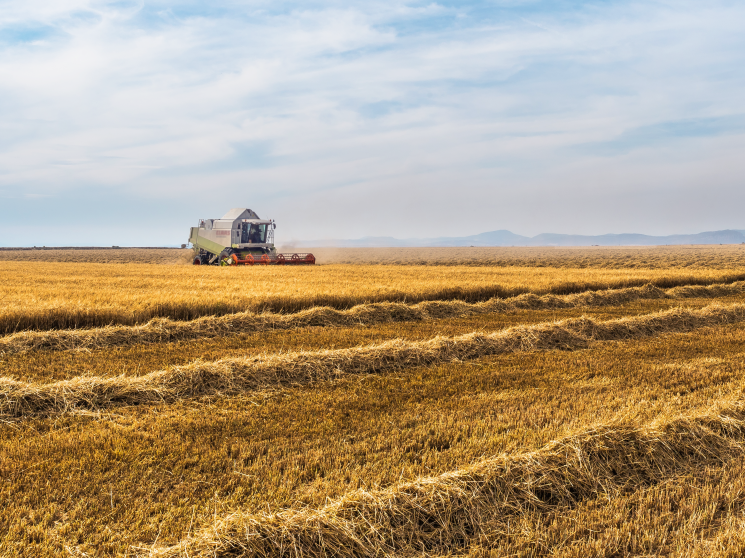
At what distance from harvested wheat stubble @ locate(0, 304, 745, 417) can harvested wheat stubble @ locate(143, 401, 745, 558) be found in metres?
3.20

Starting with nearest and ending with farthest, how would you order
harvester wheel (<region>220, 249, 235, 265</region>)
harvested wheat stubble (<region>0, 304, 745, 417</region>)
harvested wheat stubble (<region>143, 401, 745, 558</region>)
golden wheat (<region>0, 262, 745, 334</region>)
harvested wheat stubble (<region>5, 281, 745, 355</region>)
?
harvested wheat stubble (<region>143, 401, 745, 558</region>) < harvested wheat stubble (<region>0, 304, 745, 417</region>) < harvested wheat stubble (<region>5, 281, 745, 355</region>) < golden wheat (<region>0, 262, 745, 334</region>) < harvester wheel (<region>220, 249, 235, 265</region>)

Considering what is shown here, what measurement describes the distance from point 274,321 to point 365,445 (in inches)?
274

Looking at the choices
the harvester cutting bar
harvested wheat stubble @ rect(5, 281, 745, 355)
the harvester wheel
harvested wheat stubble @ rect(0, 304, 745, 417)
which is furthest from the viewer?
the harvester wheel

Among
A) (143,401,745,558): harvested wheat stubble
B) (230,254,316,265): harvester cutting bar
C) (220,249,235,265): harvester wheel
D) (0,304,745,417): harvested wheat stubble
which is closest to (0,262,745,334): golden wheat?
(0,304,745,417): harvested wheat stubble

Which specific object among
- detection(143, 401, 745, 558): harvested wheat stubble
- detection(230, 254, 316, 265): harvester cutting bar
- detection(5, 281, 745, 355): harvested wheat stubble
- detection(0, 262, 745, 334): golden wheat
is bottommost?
detection(143, 401, 745, 558): harvested wheat stubble

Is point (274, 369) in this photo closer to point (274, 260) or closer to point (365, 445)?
point (365, 445)

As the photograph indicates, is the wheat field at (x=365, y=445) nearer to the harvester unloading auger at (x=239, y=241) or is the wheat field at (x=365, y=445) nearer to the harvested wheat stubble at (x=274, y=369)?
the harvested wheat stubble at (x=274, y=369)

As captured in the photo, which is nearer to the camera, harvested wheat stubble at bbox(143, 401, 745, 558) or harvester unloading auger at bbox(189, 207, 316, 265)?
harvested wheat stubble at bbox(143, 401, 745, 558)

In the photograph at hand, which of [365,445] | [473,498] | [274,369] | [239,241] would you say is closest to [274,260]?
[239,241]

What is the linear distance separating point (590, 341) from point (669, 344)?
4.62 ft

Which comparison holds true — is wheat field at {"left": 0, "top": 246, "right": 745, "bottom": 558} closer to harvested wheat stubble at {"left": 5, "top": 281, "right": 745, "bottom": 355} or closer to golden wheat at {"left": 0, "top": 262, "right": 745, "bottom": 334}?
harvested wheat stubble at {"left": 5, "top": 281, "right": 745, "bottom": 355}

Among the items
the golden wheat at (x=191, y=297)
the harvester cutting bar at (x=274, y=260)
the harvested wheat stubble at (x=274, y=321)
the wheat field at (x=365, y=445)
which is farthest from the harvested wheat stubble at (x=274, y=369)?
the harvester cutting bar at (x=274, y=260)

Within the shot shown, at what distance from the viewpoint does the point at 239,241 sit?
33.1 metres

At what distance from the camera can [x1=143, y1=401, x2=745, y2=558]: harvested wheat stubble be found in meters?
3.05
